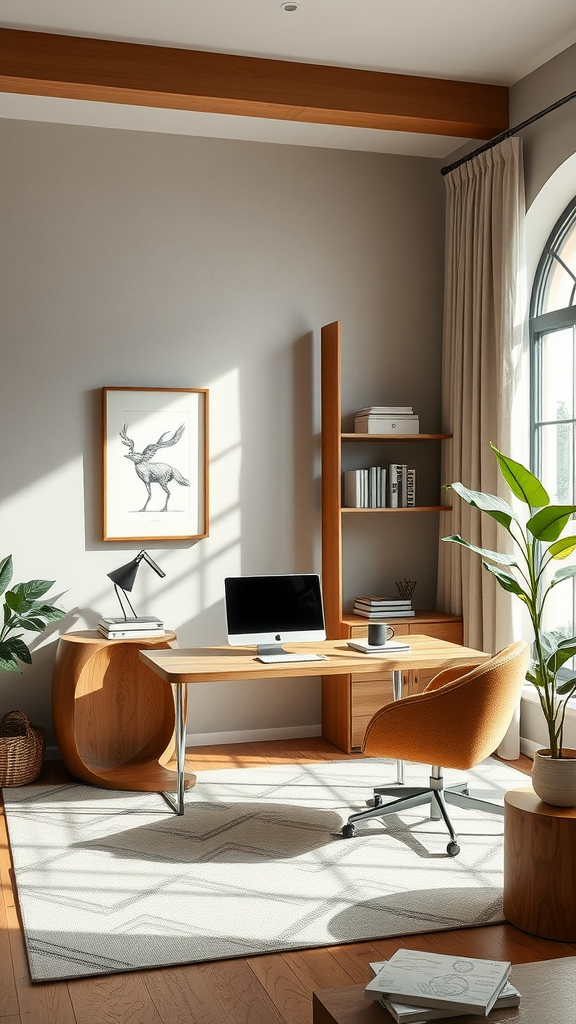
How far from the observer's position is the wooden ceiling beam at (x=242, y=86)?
13.6 ft

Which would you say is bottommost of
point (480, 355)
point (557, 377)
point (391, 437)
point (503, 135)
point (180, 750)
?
point (180, 750)

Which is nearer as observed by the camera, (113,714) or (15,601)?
(15,601)

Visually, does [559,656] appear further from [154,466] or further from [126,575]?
[154,466]

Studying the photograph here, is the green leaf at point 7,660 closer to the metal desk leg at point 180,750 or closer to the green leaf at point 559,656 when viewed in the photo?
the metal desk leg at point 180,750

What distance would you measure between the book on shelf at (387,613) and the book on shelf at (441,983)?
309cm

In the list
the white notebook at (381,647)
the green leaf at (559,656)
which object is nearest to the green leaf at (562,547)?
the green leaf at (559,656)

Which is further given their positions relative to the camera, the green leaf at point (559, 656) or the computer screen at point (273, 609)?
the computer screen at point (273, 609)

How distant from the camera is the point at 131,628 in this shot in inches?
178

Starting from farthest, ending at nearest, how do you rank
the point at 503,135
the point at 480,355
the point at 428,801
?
the point at 480,355
the point at 503,135
the point at 428,801

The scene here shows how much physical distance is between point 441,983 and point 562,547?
164 centimetres

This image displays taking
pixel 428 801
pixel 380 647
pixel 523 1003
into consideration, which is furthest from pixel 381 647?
pixel 523 1003

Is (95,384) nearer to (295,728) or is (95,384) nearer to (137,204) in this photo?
(137,204)

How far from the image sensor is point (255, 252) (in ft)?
16.8

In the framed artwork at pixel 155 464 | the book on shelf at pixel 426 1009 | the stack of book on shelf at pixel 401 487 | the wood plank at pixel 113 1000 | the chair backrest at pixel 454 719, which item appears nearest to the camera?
the book on shelf at pixel 426 1009
